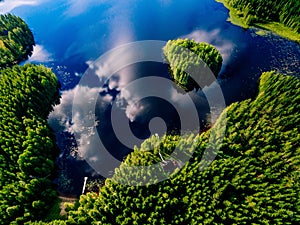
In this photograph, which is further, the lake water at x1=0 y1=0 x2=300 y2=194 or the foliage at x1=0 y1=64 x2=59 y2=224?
the lake water at x1=0 y1=0 x2=300 y2=194

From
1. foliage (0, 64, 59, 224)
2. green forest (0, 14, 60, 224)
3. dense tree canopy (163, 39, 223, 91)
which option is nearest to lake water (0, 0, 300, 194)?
dense tree canopy (163, 39, 223, 91)

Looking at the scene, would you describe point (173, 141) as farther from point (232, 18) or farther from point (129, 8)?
point (129, 8)

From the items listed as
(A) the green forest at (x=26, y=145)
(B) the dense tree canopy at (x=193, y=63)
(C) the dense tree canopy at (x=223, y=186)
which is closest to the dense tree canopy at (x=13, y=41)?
(A) the green forest at (x=26, y=145)

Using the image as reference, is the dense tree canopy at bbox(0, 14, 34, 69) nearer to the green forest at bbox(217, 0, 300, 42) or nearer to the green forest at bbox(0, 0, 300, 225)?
the green forest at bbox(0, 0, 300, 225)

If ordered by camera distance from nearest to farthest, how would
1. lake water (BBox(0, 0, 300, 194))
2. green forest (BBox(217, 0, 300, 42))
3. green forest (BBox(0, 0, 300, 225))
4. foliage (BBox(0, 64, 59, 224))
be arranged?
green forest (BBox(0, 0, 300, 225)), foliage (BBox(0, 64, 59, 224)), lake water (BBox(0, 0, 300, 194)), green forest (BBox(217, 0, 300, 42))

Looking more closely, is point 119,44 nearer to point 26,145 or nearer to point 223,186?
point 26,145

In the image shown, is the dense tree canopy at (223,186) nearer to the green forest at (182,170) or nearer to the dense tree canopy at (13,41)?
the green forest at (182,170)

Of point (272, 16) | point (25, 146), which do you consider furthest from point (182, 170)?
point (272, 16)

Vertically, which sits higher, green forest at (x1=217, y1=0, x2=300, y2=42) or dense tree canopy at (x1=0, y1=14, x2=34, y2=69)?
green forest at (x1=217, y1=0, x2=300, y2=42)
